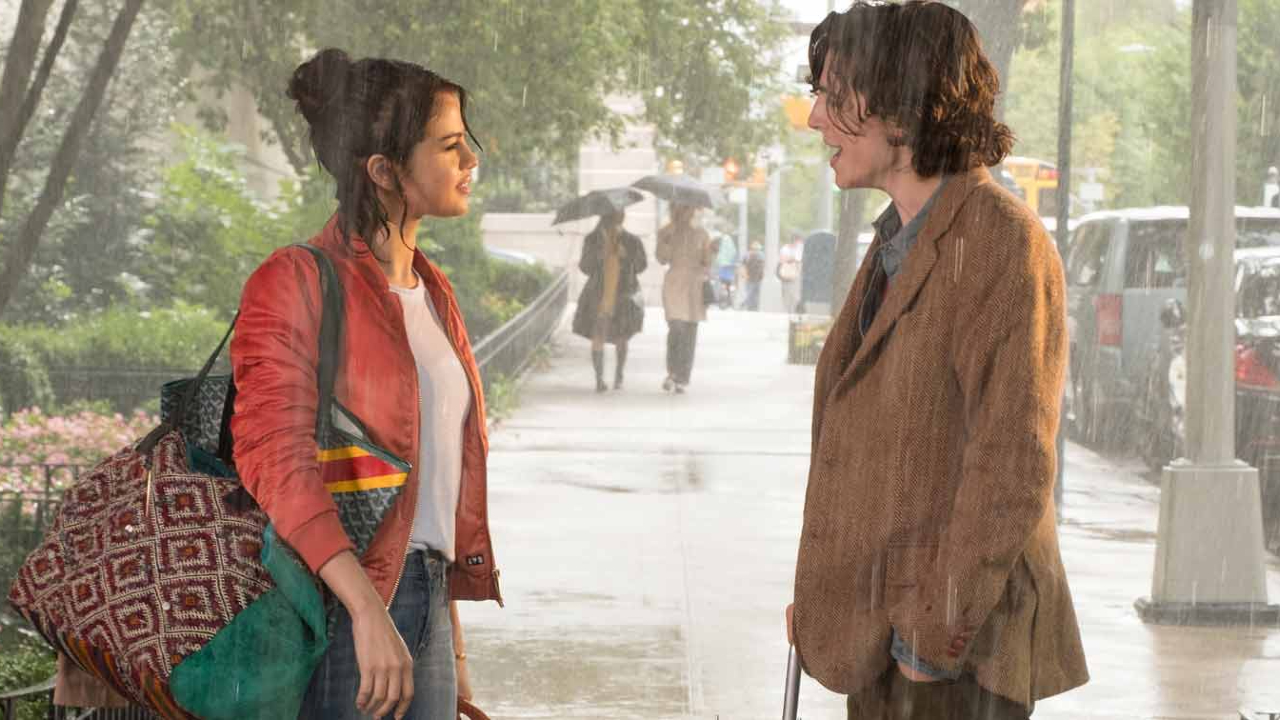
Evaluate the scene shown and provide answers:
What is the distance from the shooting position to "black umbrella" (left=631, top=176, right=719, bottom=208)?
9570 mm

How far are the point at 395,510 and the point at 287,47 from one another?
7.33 meters

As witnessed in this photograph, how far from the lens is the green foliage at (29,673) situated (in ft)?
16.7

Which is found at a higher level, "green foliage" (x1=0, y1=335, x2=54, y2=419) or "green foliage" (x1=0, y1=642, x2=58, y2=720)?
"green foliage" (x1=0, y1=335, x2=54, y2=419)

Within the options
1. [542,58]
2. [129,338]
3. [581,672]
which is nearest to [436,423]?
[581,672]

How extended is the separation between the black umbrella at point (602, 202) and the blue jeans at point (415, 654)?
22.9 ft

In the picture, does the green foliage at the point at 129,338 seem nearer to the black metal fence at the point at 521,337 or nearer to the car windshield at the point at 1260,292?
the black metal fence at the point at 521,337

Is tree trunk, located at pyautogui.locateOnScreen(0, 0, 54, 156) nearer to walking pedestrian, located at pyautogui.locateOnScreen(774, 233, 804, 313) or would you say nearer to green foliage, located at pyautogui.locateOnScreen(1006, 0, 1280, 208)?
walking pedestrian, located at pyautogui.locateOnScreen(774, 233, 804, 313)

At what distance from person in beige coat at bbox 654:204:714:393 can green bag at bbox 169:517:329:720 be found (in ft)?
24.1

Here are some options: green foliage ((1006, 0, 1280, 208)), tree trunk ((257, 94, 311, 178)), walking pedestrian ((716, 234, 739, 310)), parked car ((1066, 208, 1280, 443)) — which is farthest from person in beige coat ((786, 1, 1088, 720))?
green foliage ((1006, 0, 1280, 208))

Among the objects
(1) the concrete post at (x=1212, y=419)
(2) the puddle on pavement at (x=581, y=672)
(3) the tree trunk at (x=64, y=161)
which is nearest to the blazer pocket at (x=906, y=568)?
(2) the puddle on pavement at (x=581, y=672)

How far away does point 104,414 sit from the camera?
8.62 meters

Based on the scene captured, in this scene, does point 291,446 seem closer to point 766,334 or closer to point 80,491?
point 80,491

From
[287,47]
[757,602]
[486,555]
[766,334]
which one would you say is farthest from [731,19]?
A: [486,555]

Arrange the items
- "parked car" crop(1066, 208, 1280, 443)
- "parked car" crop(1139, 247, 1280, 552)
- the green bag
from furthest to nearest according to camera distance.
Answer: "parked car" crop(1066, 208, 1280, 443), "parked car" crop(1139, 247, 1280, 552), the green bag
